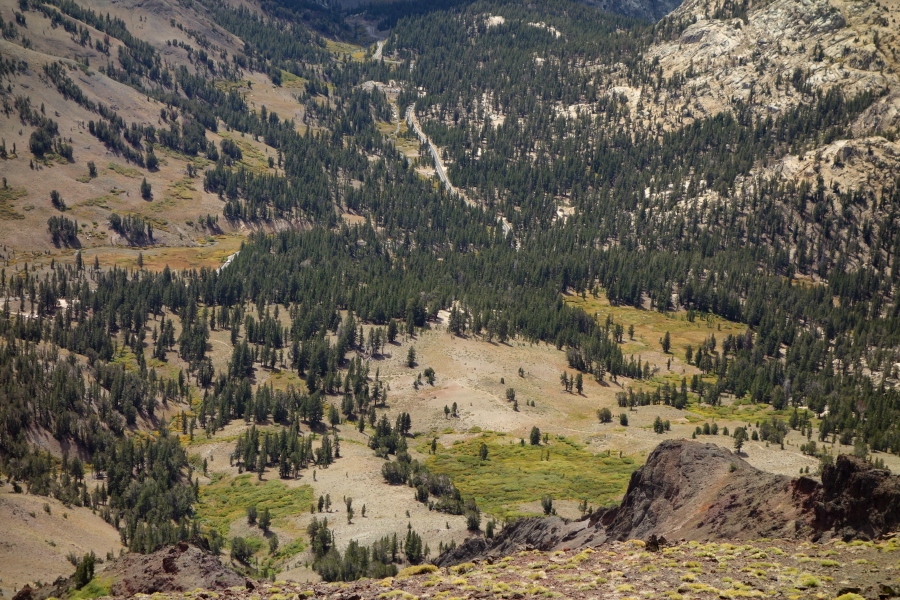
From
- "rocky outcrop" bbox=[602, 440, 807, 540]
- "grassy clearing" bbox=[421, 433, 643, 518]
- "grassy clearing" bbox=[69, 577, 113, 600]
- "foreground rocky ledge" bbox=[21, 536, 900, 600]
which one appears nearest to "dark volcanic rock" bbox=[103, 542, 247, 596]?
"grassy clearing" bbox=[69, 577, 113, 600]

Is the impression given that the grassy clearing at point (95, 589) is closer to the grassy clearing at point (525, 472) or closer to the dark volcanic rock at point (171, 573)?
the dark volcanic rock at point (171, 573)

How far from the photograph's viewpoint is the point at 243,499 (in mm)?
113625

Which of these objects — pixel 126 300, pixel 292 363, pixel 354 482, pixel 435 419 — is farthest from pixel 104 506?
pixel 126 300

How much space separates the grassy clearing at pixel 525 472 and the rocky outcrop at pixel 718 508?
35.0 metres

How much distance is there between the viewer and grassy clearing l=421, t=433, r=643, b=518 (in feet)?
359

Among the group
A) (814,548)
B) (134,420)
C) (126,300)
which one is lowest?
(134,420)

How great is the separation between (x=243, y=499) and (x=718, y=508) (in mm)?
73284

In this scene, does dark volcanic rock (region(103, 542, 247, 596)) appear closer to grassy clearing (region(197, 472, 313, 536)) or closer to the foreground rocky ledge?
the foreground rocky ledge

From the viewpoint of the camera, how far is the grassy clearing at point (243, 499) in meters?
107

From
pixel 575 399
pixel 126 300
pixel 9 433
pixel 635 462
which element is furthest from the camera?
pixel 126 300

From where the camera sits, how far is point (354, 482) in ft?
388

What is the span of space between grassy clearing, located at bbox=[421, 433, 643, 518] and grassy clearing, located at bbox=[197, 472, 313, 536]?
22576mm

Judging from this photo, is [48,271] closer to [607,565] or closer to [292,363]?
[292,363]

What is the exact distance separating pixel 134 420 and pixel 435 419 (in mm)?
52038
